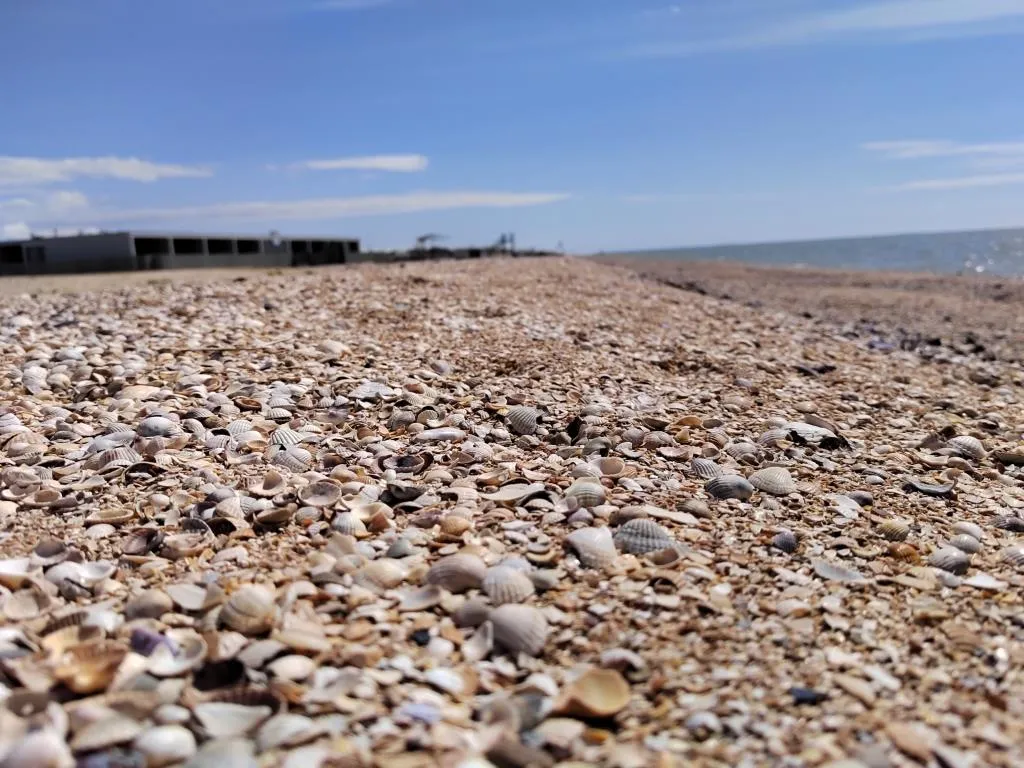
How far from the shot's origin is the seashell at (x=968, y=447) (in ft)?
14.4

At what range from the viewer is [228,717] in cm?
183

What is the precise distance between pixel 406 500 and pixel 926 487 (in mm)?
2474

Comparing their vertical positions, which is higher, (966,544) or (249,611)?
(249,611)

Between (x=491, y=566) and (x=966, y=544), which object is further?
(x=966, y=544)

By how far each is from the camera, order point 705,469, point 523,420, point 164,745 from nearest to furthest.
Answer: point 164,745, point 705,469, point 523,420

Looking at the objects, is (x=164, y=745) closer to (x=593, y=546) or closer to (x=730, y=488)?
(x=593, y=546)

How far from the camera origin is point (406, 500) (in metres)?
3.21

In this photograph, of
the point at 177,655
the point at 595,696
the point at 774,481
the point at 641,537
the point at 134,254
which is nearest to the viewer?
the point at 595,696

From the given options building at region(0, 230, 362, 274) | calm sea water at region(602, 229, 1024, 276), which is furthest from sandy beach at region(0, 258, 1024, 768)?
calm sea water at region(602, 229, 1024, 276)

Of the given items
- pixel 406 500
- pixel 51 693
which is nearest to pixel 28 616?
pixel 51 693

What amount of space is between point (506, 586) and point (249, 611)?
77 cm

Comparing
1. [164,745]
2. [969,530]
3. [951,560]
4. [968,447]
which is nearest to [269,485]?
[164,745]

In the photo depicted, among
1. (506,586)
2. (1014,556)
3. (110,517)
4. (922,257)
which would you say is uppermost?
(922,257)

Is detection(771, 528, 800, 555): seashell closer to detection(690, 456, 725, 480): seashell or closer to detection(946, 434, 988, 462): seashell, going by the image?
detection(690, 456, 725, 480): seashell
